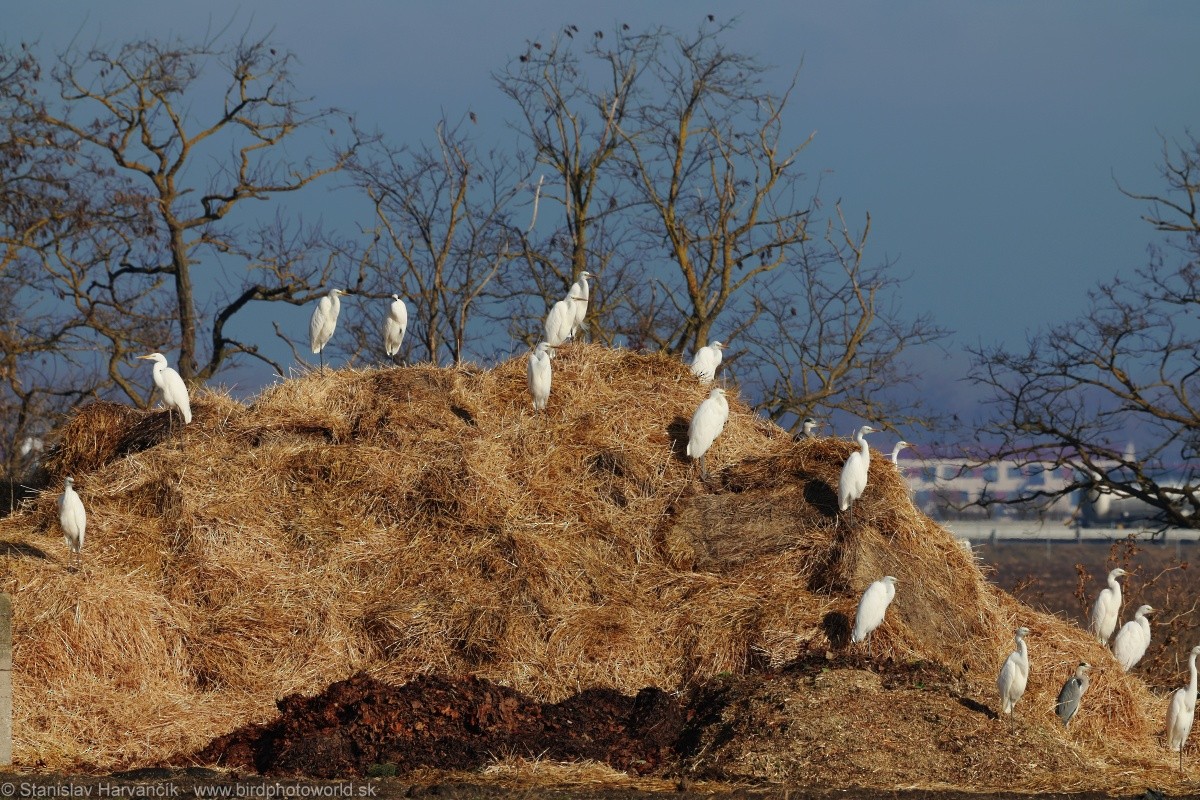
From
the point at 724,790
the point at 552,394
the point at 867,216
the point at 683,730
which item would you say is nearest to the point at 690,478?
the point at 552,394

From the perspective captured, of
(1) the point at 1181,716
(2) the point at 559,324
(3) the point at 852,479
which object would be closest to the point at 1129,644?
(1) the point at 1181,716

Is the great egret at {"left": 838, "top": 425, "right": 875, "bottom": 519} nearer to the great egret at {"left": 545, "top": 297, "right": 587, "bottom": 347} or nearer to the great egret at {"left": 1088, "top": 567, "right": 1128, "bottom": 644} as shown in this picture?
the great egret at {"left": 1088, "top": 567, "right": 1128, "bottom": 644}

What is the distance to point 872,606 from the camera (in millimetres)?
10508

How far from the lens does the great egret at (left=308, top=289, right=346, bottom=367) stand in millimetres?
16328

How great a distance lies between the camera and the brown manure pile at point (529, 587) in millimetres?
9438

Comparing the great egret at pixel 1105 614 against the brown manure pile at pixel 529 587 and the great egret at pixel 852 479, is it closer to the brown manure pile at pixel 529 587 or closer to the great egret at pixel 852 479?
the brown manure pile at pixel 529 587

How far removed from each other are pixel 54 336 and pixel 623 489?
10.5 metres

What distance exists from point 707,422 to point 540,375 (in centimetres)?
155

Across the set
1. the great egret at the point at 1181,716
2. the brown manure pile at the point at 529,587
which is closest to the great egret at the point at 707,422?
the brown manure pile at the point at 529,587

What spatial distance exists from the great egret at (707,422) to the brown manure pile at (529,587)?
1.13 ft

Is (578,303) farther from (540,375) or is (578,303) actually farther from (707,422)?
(707,422)

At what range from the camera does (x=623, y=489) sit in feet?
41.1

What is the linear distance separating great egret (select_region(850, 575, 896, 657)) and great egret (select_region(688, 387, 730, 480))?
240 cm

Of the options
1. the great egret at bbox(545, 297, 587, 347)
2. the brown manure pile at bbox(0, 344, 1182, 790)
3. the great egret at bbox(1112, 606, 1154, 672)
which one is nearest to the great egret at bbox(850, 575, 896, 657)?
the brown manure pile at bbox(0, 344, 1182, 790)
